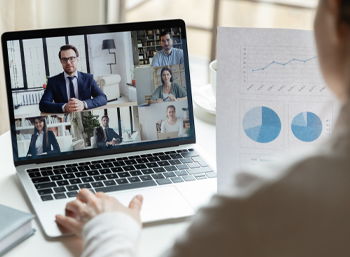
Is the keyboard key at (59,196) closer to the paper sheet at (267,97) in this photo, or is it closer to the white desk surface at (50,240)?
the white desk surface at (50,240)

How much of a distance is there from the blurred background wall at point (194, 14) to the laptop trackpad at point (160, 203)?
1.24 metres

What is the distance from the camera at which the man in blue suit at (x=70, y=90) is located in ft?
2.57

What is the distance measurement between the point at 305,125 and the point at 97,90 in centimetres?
42

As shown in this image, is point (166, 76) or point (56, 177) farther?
point (166, 76)

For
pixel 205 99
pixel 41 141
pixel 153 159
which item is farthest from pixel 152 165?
pixel 205 99

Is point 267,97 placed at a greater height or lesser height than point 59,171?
greater

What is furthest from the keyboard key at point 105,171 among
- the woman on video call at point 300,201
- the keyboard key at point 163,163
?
the woman on video call at point 300,201

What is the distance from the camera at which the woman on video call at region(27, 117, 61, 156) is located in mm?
771

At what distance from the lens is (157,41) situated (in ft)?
2.74

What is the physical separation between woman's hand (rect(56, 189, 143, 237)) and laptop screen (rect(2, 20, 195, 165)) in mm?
193

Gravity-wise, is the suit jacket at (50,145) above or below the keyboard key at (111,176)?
above

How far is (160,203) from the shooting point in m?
0.67

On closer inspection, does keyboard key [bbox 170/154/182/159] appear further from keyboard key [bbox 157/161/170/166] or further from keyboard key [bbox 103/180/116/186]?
keyboard key [bbox 103/180/116/186]

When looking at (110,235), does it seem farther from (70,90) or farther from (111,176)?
(70,90)
